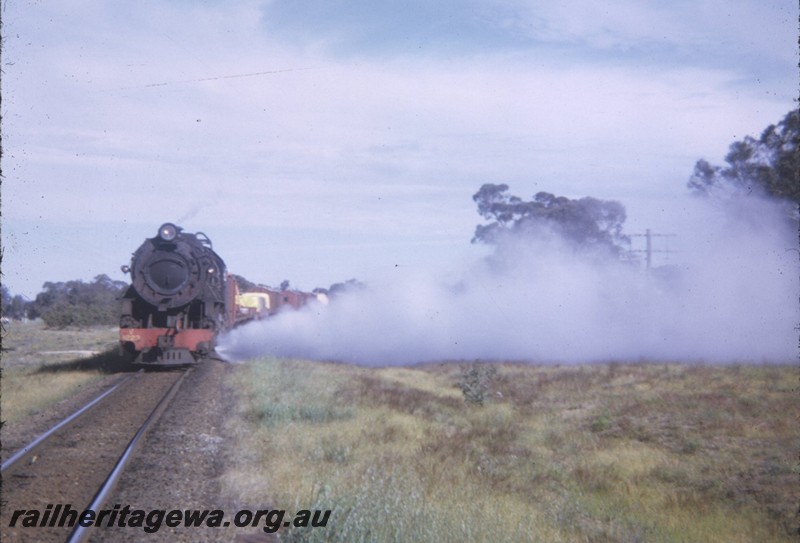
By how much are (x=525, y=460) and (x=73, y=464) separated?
28.6 feet

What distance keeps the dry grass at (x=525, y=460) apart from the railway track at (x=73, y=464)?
5.60 ft

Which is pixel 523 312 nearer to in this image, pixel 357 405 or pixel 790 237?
pixel 790 237

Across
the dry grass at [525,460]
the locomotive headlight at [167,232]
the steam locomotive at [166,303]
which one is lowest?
the dry grass at [525,460]

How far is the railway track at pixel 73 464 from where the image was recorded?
723 centimetres

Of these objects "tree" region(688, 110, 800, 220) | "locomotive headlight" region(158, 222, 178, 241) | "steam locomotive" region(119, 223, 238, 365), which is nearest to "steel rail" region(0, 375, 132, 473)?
"steam locomotive" region(119, 223, 238, 365)

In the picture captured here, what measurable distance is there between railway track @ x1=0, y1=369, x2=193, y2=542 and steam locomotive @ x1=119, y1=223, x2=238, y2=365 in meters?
6.39

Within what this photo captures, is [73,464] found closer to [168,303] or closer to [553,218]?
[168,303]

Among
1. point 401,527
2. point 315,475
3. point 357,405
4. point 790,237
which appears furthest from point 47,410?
point 790,237

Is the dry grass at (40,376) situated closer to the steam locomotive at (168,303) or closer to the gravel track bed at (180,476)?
the steam locomotive at (168,303)

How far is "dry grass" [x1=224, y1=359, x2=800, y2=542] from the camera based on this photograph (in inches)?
333

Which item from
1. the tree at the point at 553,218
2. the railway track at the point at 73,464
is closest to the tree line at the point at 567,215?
the tree at the point at 553,218

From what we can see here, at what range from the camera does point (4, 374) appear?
908 inches

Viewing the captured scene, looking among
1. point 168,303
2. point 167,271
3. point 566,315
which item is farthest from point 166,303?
point 566,315

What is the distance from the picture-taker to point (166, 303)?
22734 millimetres
